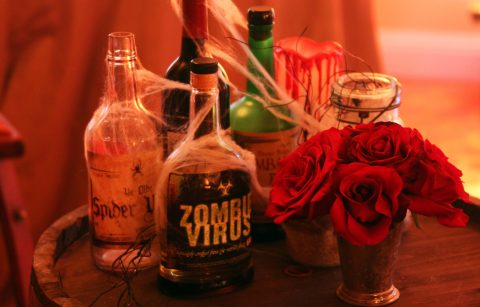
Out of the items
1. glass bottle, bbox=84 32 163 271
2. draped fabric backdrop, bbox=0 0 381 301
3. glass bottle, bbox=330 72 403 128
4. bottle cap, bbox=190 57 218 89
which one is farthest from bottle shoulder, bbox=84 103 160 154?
draped fabric backdrop, bbox=0 0 381 301

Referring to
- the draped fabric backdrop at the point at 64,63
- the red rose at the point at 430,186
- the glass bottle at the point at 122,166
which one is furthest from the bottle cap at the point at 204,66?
the draped fabric backdrop at the point at 64,63

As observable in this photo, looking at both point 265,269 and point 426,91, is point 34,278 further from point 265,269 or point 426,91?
point 426,91

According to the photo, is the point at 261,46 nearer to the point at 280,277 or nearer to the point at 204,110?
the point at 204,110

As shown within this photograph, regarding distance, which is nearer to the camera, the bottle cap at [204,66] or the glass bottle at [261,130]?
the bottle cap at [204,66]

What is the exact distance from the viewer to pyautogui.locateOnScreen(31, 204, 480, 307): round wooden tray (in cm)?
89

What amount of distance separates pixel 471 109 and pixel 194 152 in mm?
2028

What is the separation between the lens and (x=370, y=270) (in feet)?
2.80

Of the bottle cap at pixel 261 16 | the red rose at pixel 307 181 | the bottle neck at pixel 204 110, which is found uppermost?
the bottle cap at pixel 261 16

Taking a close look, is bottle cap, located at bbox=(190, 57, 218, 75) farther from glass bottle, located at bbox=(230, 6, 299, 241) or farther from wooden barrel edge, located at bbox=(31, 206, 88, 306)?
wooden barrel edge, located at bbox=(31, 206, 88, 306)

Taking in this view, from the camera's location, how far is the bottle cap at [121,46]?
0.88m

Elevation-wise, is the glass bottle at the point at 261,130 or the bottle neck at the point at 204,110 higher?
the bottle neck at the point at 204,110

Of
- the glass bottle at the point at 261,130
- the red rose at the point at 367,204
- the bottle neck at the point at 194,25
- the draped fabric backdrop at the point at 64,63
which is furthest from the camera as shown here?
the draped fabric backdrop at the point at 64,63

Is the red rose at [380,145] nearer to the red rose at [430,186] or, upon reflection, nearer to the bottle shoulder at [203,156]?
the red rose at [430,186]

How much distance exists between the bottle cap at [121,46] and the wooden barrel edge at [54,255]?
26 cm
